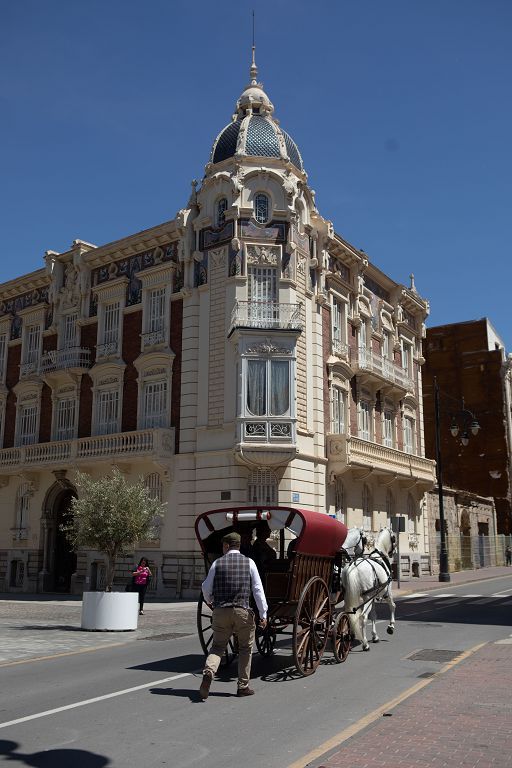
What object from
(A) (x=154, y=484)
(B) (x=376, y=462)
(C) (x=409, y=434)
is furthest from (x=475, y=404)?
(A) (x=154, y=484)

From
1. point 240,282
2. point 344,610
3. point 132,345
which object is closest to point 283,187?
point 240,282

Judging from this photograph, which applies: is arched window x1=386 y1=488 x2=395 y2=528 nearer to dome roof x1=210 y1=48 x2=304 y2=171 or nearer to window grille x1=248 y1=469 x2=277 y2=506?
window grille x1=248 y1=469 x2=277 y2=506

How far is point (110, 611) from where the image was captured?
17234 mm

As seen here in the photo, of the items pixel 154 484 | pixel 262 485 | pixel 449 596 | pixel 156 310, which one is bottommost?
pixel 449 596

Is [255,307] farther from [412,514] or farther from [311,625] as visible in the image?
[311,625]

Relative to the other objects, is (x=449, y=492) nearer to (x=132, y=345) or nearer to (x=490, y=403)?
(x=490, y=403)

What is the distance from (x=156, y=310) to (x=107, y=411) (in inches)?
192

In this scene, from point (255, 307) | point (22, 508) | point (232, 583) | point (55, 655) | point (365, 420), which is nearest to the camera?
point (232, 583)

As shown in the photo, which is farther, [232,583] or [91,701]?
[232,583]

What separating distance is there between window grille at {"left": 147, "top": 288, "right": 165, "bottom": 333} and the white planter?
1551 centimetres

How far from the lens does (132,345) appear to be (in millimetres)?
32219

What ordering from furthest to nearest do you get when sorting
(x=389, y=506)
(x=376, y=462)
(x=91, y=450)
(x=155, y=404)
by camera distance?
(x=389, y=506) → (x=376, y=462) → (x=91, y=450) → (x=155, y=404)

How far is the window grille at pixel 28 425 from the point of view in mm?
35312

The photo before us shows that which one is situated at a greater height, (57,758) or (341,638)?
(341,638)
